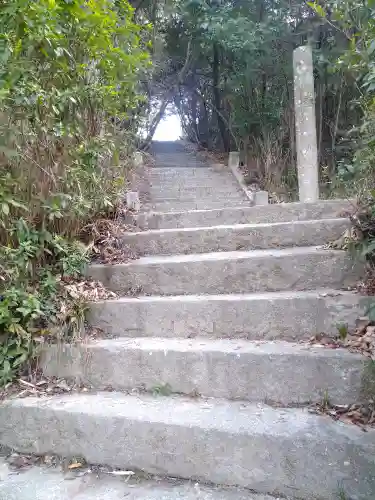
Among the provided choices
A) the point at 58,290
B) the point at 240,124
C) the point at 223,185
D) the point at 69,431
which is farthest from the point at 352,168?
the point at 240,124

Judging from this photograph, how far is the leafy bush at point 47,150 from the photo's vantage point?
2043 mm

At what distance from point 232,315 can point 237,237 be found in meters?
0.77

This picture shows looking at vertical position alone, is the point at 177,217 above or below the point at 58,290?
above

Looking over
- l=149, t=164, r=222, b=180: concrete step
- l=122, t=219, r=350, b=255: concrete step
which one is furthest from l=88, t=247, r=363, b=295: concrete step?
l=149, t=164, r=222, b=180: concrete step

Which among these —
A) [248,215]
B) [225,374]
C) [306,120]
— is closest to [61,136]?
[248,215]

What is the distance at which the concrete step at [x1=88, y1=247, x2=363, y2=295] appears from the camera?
221cm

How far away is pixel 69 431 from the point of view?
180 cm

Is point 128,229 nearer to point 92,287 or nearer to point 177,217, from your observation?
point 177,217

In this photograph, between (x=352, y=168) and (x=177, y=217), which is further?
(x=177, y=217)

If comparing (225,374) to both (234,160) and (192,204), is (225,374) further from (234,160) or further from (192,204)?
(234,160)

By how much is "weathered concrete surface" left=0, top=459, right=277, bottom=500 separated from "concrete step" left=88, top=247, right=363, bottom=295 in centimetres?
107

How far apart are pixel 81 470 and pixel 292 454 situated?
36.8 inches

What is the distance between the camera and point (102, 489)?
1.59 meters

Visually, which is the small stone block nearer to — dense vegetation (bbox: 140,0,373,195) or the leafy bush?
dense vegetation (bbox: 140,0,373,195)
